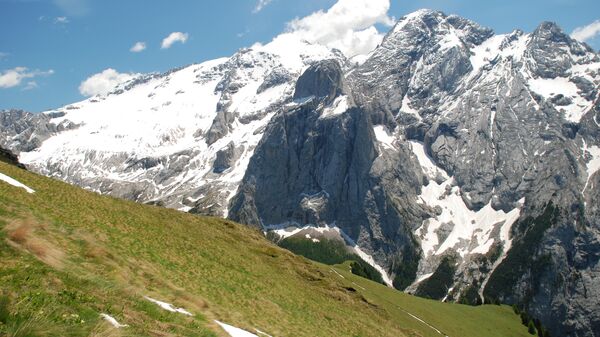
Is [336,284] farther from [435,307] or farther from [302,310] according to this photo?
[435,307]

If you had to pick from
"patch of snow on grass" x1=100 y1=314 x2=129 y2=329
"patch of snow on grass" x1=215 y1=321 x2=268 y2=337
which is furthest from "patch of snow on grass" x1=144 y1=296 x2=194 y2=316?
"patch of snow on grass" x1=100 y1=314 x2=129 y2=329

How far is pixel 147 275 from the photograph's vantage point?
29922mm

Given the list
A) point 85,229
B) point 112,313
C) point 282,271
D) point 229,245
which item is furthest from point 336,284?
point 112,313

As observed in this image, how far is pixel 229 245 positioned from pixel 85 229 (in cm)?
2175

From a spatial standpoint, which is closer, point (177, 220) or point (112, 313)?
point (112, 313)

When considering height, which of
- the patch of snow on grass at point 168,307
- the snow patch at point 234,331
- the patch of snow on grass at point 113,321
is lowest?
the snow patch at point 234,331

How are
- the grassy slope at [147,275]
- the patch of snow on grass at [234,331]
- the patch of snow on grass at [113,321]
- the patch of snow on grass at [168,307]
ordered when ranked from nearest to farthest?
the patch of snow on grass at [113,321]
the grassy slope at [147,275]
the patch of snow on grass at [168,307]
the patch of snow on grass at [234,331]

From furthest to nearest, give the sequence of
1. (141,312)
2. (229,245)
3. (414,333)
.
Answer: (414,333) → (229,245) → (141,312)

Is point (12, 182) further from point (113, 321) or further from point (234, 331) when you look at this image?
point (113, 321)

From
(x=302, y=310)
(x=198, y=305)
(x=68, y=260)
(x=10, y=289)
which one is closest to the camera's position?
(x=10, y=289)

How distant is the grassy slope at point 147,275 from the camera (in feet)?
57.3

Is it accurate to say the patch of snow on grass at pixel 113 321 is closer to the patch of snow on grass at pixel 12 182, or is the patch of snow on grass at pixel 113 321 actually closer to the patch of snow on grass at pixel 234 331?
the patch of snow on grass at pixel 234 331

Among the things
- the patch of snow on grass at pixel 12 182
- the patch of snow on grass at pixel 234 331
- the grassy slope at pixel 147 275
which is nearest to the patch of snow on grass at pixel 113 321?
the grassy slope at pixel 147 275

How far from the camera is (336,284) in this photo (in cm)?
6134
